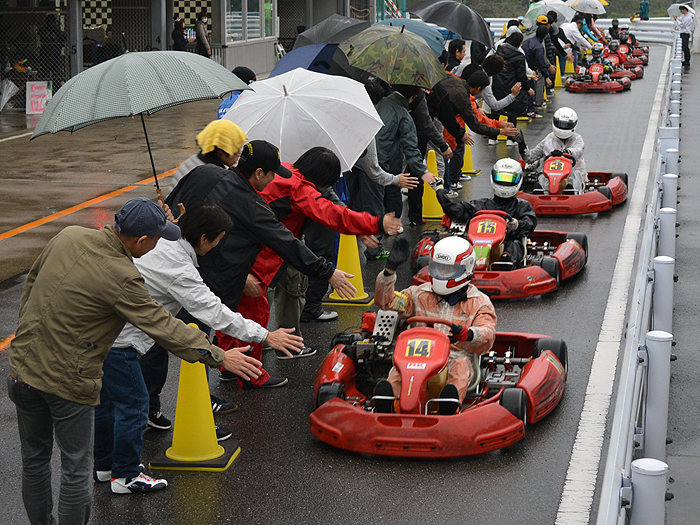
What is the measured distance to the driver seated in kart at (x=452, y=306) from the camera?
630cm

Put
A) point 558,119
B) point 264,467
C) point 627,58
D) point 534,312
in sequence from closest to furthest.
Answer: point 264,467 → point 534,312 → point 558,119 → point 627,58

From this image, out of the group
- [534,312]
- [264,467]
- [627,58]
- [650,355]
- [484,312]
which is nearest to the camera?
[650,355]

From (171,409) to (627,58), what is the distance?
2906 centimetres

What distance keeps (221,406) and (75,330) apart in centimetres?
245

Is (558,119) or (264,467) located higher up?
(558,119)

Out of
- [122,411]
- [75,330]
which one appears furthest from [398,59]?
[75,330]

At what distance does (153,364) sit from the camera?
6102 mm

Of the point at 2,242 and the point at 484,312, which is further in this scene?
the point at 2,242

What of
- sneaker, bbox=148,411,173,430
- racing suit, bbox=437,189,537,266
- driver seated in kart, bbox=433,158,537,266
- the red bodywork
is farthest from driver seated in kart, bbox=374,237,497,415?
driver seated in kart, bbox=433,158,537,266

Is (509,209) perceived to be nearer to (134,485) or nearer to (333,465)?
(333,465)

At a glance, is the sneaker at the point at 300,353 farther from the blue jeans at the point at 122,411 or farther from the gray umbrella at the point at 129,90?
the blue jeans at the point at 122,411

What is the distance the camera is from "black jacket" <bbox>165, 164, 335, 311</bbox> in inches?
246

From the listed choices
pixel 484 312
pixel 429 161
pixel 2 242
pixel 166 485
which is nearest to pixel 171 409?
pixel 166 485

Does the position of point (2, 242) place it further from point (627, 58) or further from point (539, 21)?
point (627, 58)
